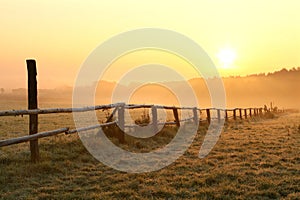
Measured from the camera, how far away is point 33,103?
23.9 ft

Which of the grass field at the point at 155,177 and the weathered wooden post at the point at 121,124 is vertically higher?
the weathered wooden post at the point at 121,124

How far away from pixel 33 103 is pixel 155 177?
3325mm

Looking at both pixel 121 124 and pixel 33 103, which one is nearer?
pixel 33 103

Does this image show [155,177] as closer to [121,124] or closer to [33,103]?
[33,103]

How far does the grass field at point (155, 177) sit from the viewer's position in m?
5.20

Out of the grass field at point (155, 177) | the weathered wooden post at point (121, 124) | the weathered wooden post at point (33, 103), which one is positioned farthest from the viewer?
the weathered wooden post at point (121, 124)

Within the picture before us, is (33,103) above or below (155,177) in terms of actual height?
above

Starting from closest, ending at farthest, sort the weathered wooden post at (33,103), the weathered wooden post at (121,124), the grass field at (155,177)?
the grass field at (155,177) < the weathered wooden post at (33,103) < the weathered wooden post at (121,124)

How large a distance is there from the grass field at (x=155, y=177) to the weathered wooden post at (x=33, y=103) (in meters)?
0.27

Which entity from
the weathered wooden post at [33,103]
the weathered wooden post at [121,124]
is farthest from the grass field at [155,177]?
the weathered wooden post at [121,124]

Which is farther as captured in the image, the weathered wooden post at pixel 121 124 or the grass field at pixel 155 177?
the weathered wooden post at pixel 121 124

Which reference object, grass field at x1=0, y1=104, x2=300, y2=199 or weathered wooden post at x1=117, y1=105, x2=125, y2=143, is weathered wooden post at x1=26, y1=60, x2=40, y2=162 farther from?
weathered wooden post at x1=117, y1=105, x2=125, y2=143

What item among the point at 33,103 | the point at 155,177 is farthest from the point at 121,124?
the point at 155,177

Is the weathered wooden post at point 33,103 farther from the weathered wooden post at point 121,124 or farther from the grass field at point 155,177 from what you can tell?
the weathered wooden post at point 121,124
